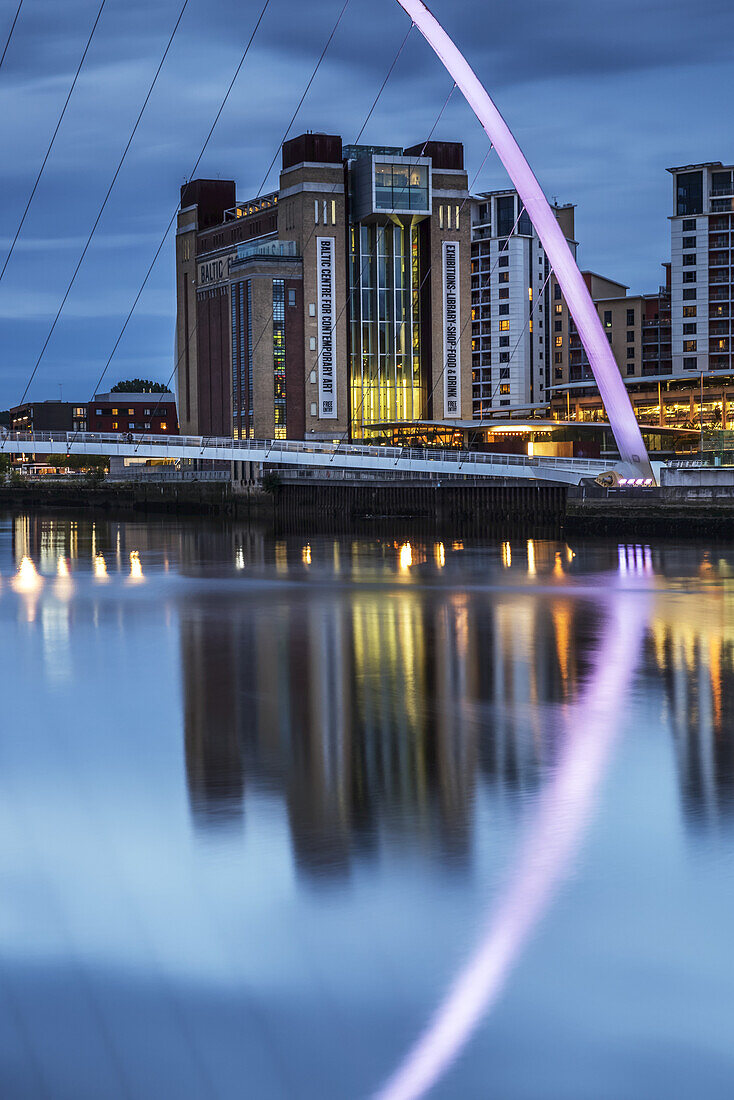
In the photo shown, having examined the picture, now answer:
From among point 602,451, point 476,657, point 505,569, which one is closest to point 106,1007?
point 476,657

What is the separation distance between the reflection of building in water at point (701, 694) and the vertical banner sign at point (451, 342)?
2437 inches

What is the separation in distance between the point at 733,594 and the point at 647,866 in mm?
16243

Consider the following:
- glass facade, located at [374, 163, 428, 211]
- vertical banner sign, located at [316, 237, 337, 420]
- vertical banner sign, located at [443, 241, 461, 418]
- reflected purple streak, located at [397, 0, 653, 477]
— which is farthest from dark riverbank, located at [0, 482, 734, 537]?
glass facade, located at [374, 163, 428, 211]

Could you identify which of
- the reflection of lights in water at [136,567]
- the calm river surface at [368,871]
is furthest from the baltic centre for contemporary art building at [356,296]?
the calm river surface at [368,871]

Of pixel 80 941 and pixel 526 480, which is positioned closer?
pixel 80 941

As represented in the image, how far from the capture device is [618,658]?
50.5 feet

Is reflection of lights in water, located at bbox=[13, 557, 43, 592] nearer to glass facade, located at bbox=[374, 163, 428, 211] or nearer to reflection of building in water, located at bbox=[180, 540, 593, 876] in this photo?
reflection of building in water, located at bbox=[180, 540, 593, 876]

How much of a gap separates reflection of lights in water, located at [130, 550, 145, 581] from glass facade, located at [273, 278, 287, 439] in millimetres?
46529

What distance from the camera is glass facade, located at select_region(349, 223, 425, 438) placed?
271ft

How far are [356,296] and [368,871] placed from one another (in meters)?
78.2

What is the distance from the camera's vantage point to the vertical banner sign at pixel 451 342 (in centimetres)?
8269

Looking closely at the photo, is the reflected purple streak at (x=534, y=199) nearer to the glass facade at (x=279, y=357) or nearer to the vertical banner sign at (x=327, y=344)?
the vertical banner sign at (x=327, y=344)

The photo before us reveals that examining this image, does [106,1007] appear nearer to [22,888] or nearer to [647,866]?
[22,888]

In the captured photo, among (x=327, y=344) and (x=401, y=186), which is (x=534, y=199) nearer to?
(x=401, y=186)
